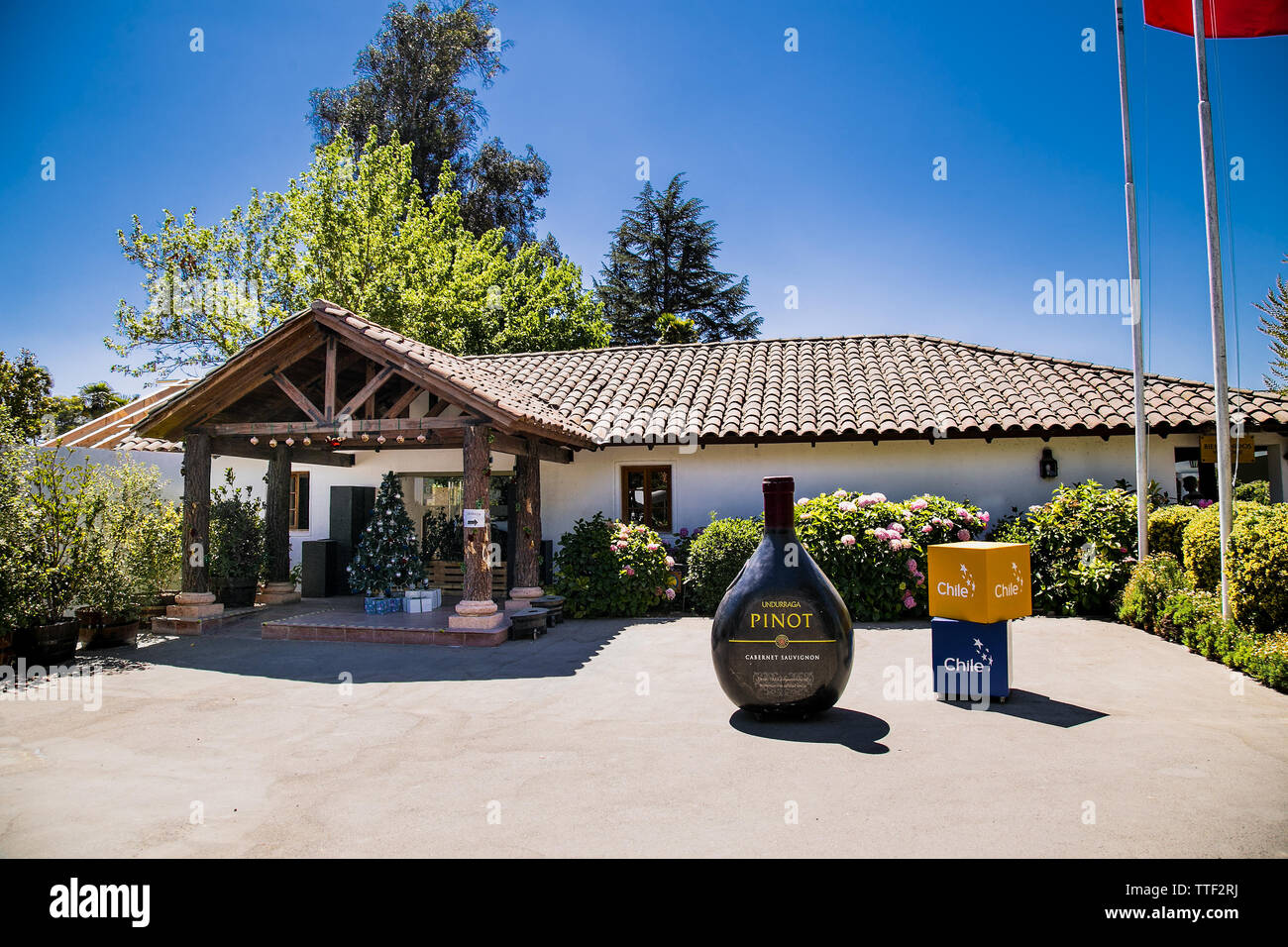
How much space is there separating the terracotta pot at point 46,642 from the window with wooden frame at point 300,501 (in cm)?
698

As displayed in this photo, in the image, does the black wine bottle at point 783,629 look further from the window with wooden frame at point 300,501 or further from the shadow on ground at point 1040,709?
the window with wooden frame at point 300,501

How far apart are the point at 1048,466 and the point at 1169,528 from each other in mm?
2723

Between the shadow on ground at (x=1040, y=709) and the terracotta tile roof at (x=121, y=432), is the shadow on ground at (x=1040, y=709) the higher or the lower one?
the lower one

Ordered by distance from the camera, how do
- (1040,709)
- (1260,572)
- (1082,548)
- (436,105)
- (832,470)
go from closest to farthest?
(1040,709)
(1260,572)
(1082,548)
(832,470)
(436,105)

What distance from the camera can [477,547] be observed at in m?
9.86

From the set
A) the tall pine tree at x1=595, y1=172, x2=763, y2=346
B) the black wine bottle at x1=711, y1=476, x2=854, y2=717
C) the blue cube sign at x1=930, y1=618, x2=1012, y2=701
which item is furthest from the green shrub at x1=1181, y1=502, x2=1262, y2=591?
the tall pine tree at x1=595, y1=172, x2=763, y2=346

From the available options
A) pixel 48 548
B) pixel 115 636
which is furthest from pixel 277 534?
pixel 48 548

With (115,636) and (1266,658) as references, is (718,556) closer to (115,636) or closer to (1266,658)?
(1266,658)

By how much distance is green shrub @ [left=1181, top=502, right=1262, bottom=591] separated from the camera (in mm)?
8633

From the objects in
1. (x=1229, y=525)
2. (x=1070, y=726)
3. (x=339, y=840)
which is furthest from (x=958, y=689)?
(x=339, y=840)

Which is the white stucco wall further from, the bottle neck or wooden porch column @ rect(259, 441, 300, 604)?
the bottle neck

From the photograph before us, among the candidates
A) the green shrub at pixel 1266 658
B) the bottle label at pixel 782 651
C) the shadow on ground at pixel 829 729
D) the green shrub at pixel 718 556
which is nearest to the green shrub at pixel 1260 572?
the green shrub at pixel 1266 658

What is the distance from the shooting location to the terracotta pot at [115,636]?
993cm

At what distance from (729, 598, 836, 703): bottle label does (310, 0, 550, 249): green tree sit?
3080cm
